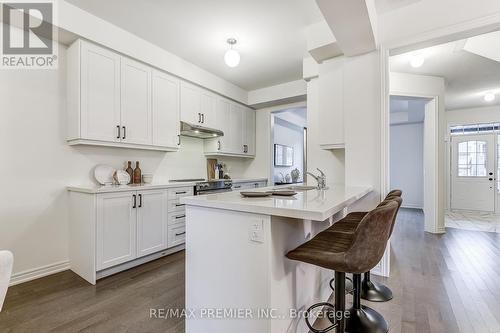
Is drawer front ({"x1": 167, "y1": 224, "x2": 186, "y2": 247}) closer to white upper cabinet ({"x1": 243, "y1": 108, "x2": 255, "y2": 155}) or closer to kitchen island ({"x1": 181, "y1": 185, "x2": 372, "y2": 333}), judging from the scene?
kitchen island ({"x1": 181, "y1": 185, "x2": 372, "y2": 333})

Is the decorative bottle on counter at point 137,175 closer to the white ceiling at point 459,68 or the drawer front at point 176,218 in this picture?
the drawer front at point 176,218

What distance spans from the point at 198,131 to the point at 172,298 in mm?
2468

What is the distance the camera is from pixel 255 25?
9.27 ft

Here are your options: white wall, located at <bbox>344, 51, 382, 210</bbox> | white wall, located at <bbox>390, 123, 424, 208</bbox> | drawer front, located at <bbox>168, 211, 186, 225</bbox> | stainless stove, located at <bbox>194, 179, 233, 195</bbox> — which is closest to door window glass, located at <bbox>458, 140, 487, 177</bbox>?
white wall, located at <bbox>390, 123, 424, 208</bbox>

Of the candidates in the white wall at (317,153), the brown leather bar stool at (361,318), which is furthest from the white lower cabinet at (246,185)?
the brown leather bar stool at (361,318)

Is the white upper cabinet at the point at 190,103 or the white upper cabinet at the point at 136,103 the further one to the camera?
the white upper cabinet at the point at 190,103

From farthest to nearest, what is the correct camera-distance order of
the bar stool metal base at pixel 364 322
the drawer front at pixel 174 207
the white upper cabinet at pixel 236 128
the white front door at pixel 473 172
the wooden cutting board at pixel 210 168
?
the white front door at pixel 473 172 → the white upper cabinet at pixel 236 128 → the wooden cutting board at pixel 210 168 → the drawer front at pixel 174 207 → the bar stool metal base at pixel 364 322

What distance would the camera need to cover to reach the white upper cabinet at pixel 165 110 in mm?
3355

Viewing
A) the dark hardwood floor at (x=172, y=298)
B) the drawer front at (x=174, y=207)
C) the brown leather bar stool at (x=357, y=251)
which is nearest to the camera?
the brown leather bar stool at (x=357, y=251)

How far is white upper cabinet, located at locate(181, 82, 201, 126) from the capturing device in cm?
377

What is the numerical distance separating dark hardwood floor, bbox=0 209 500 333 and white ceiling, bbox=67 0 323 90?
280 cm

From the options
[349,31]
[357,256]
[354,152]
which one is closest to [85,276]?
[357,256]

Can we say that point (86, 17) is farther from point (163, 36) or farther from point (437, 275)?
point (437, 275)

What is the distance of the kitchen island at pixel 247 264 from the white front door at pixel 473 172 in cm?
672
